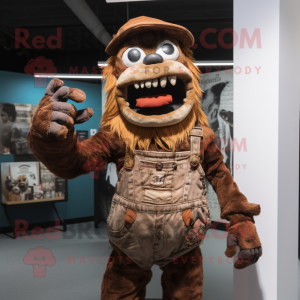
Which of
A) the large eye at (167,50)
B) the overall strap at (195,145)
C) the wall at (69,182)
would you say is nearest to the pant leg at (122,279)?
the overall strap at (195,145)

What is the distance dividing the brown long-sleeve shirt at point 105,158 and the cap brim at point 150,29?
41cm

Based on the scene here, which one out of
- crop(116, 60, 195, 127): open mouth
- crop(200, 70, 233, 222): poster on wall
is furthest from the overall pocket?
crop(200, 70, 233, 222): poster on wall

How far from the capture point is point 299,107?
5.88 ft

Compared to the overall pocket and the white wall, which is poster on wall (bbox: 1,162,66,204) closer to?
the overall pocket

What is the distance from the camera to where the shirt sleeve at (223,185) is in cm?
146

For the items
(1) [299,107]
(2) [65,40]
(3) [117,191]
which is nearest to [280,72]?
(1) [299,107]

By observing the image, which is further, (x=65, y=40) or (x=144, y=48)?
(x=65, y=40)

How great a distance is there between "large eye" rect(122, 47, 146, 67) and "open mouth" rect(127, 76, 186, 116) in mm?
99

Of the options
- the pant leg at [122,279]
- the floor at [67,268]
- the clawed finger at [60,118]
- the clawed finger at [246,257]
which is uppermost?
the clawed finger at [60,118]

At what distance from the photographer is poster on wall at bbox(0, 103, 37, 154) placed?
4266 millimetres

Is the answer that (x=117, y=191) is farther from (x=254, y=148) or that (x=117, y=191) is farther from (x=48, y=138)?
(x=254, y=148)

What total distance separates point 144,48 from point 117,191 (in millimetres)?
686

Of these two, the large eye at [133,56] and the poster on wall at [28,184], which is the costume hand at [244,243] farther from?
the poster on wall at [28,184]

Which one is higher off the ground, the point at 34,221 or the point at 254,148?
the point at 254,148
